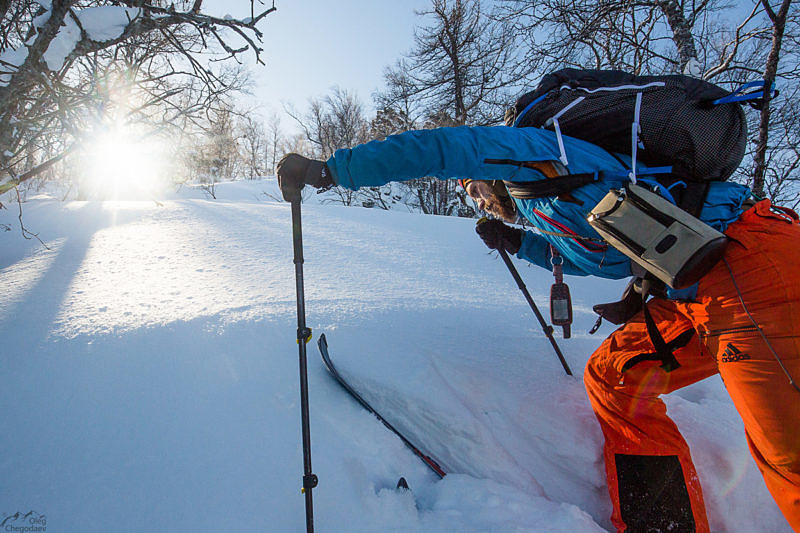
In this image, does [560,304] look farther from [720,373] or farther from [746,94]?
[746,94]

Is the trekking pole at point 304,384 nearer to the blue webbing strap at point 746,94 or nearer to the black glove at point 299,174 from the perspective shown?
the black glove at point 299,174

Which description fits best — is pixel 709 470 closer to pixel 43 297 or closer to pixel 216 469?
pixel 216 469

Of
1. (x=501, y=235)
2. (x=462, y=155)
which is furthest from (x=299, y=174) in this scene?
(x=501, y=235)

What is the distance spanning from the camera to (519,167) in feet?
4.51

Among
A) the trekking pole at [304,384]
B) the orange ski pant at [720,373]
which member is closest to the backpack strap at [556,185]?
the orange ski pant at [720,373]

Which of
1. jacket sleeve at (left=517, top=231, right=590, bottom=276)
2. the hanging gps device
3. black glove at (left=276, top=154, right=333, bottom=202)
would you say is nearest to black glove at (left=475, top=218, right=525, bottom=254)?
jacket sleeve at (left=517, top=231, right=590, bottom=276)

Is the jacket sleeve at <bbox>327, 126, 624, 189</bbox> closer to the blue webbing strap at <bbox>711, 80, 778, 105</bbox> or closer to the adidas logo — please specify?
the blue webbing strap at <bbox>711, 80, 778, 105</bbox>

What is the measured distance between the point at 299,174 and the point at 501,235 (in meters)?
1.34

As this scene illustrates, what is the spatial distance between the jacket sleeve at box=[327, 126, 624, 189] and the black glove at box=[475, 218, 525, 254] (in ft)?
2.76

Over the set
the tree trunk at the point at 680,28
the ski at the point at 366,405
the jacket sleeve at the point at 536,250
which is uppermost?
the tree trunk at the point at 680,28

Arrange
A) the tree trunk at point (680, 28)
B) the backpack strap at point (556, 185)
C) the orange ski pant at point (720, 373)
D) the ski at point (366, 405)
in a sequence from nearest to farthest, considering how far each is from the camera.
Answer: the orange ski pant at point (720, 373) → the backpack strap at point (556, 185) → the ski at point (366, 405) → the tree trunk at point (680, 28)

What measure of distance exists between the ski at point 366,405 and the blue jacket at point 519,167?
99 centimetres

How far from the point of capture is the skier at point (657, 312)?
1.06 meters

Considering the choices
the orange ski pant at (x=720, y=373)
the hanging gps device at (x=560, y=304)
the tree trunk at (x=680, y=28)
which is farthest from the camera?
the tree trunk at (x=680, y=28)
